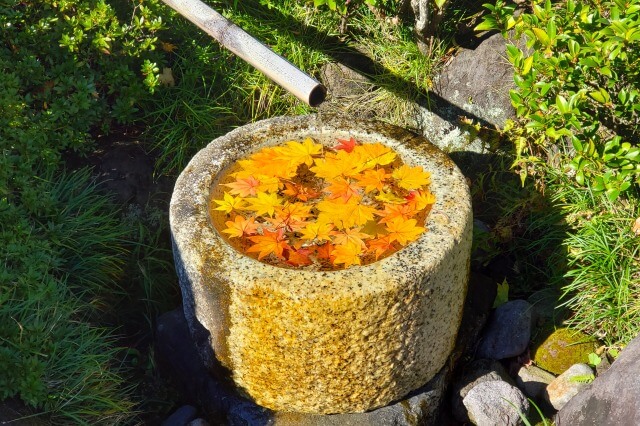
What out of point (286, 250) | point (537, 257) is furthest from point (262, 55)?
point (537, 257)

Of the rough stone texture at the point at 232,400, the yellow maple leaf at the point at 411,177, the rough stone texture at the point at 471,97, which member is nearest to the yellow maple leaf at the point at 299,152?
the yellow maple leaf at the point at 411,177

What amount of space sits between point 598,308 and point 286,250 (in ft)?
5.89

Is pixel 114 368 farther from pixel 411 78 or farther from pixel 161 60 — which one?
pixel 411 78

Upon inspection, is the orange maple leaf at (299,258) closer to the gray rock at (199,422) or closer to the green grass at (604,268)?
the gray rock at (199,422)

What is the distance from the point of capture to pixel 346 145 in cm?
383

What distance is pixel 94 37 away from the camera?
182 inches

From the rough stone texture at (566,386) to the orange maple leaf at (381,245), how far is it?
1.32 meters

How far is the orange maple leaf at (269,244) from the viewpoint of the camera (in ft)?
10.9

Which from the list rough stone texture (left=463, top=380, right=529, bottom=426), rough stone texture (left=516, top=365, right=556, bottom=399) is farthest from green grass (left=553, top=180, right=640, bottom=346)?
rough stone texture (left=463, top=380, right=529, bottom=426)

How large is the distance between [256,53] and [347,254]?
1180 mm

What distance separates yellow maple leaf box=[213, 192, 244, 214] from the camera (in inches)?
139

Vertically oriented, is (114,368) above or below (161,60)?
below

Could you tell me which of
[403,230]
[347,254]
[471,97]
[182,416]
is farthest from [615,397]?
[471,97]

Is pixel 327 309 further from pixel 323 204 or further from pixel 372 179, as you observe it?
pixel 372 179
